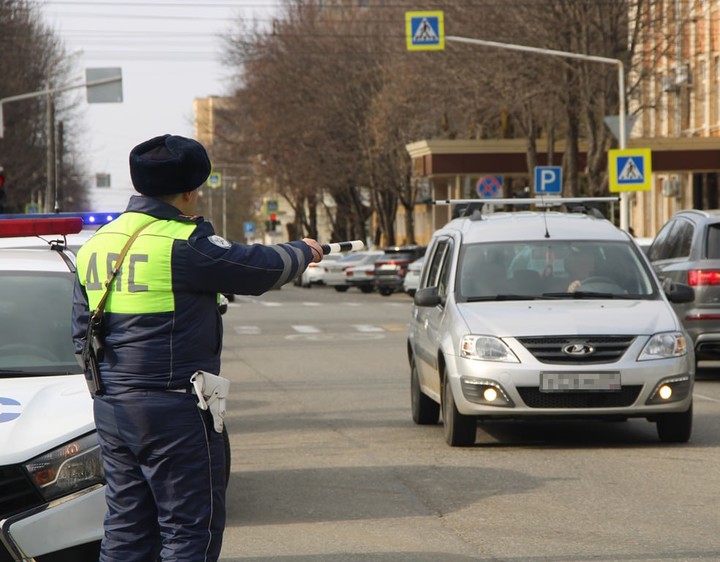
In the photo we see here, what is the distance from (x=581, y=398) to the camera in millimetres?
10891

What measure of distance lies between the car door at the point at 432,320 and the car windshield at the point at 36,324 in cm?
423

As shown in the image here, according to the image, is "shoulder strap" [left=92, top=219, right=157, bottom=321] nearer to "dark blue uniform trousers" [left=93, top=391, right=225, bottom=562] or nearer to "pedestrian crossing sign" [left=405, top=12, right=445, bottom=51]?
"dark blue uniform trousers" [left=93, top=391, right=225, bottom=562]

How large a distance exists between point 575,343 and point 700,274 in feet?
19.6

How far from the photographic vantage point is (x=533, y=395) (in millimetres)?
10891

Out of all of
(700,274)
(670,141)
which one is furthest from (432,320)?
(670,141)

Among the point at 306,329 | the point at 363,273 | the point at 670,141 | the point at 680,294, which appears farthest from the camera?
the point at 363,273

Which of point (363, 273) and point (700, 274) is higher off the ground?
point (700, 274)

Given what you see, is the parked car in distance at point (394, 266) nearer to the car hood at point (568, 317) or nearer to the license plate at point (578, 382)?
the car hood at point (568, 317)

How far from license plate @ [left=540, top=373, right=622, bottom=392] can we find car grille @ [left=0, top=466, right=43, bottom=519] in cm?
539

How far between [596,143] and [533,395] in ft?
106

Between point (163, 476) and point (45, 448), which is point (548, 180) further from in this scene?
point (163, 476)

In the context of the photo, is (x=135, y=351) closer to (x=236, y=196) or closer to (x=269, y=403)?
(x=269, y=403)

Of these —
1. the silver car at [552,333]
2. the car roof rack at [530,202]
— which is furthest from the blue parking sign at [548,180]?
the silver car at [552,333]

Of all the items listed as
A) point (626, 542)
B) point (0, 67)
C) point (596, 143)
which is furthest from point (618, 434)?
point (0, 67)
